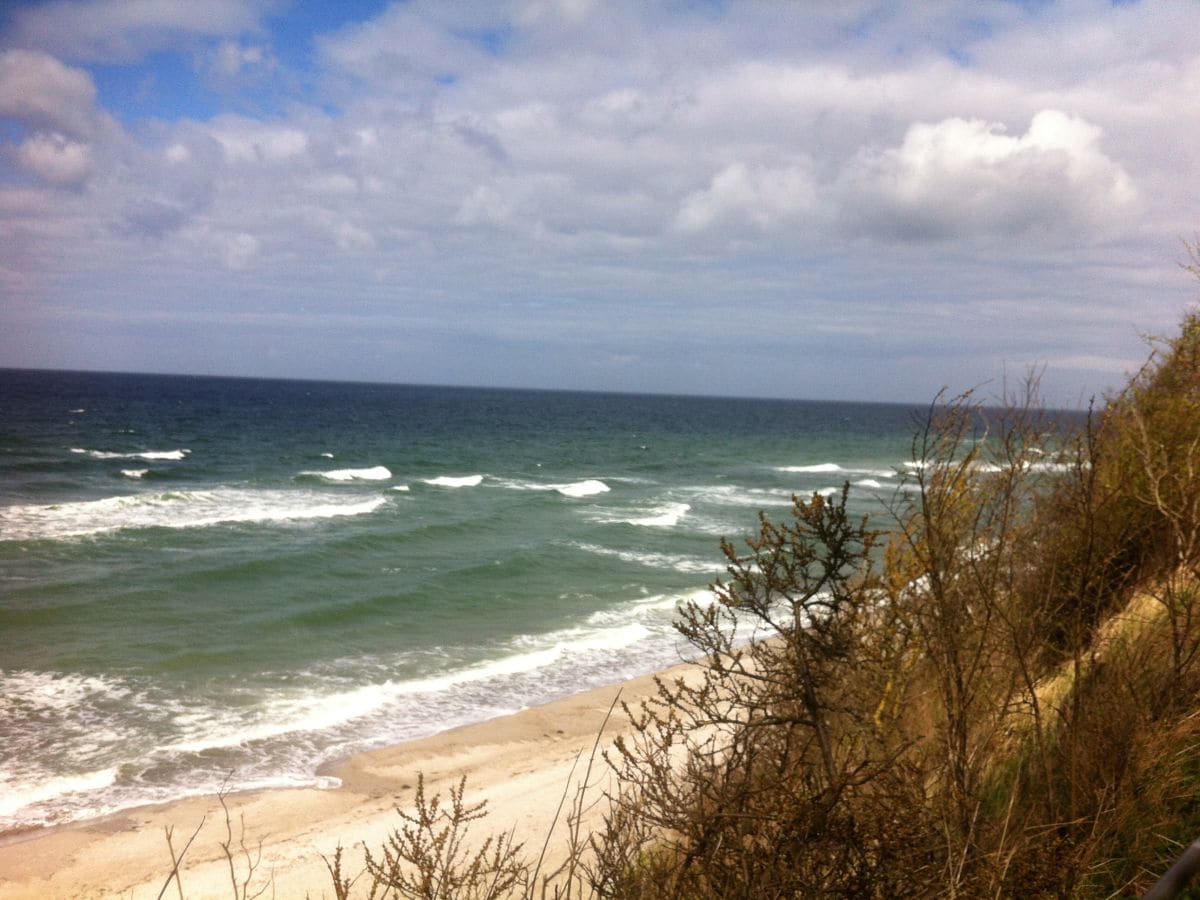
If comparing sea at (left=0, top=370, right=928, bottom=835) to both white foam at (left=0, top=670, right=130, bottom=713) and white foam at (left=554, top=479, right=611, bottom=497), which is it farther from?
white foam at (left=554, top=479, right=611, bottom=497)

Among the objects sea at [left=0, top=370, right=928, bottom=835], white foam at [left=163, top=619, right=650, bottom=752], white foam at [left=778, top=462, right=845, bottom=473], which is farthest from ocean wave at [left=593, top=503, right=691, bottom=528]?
white foam at [left=778, top=462, right=845, bottom=473]

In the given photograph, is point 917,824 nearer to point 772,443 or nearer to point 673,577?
point 673,577

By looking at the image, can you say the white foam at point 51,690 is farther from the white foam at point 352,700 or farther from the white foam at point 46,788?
the white foam at point 46,788

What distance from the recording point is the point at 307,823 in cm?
1240

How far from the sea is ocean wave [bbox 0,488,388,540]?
0.61ft

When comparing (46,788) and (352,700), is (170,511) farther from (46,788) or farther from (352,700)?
(46,788)

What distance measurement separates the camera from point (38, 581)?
23469 millimetres

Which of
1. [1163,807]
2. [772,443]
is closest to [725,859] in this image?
[1163,807]

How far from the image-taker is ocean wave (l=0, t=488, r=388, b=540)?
30.4 m

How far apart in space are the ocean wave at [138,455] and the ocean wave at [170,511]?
13628 millimetres

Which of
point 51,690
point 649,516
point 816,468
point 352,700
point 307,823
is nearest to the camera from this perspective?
point 307,823

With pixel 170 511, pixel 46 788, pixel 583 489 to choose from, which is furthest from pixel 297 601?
pixel 583 489

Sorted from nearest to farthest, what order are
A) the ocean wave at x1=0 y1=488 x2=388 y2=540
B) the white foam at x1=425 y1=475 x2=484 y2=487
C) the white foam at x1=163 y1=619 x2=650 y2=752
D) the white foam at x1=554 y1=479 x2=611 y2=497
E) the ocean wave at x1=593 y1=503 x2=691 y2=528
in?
the white foam at x1=163 y1=619 x2=650 y2=752 < the ocean wave at x1=0 y1=488 x2=388 y2=540 < the ocean wave at x1=593 y1=503 x2=691 y2=528 < the white foam at x1=554 y1=479 x2=611 y2=497 < the white foam at x1=425 y1=475 x2=484 y2=487

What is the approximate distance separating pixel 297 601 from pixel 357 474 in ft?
89.9
